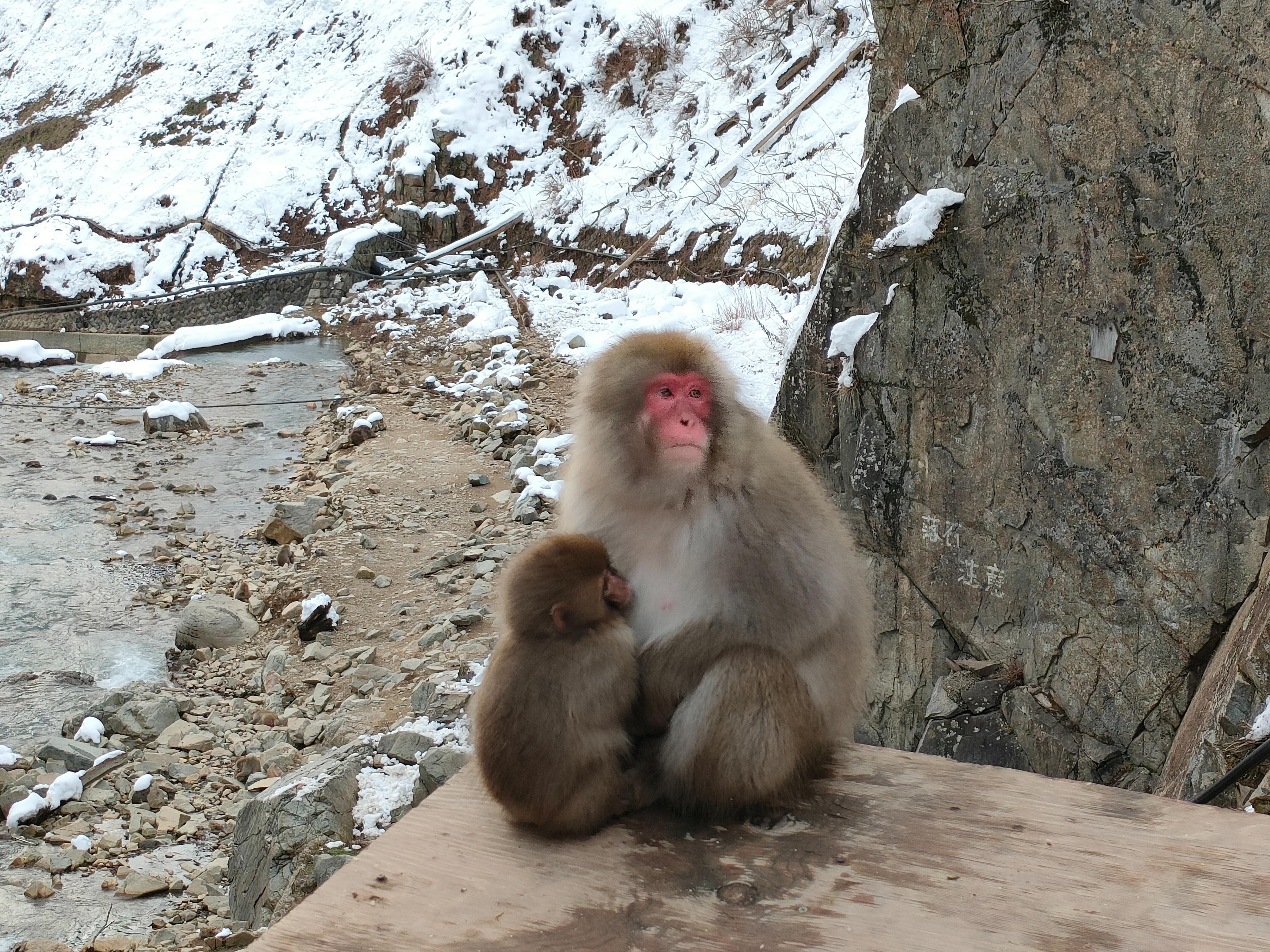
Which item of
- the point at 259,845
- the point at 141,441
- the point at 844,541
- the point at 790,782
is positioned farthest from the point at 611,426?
the point at 141,441

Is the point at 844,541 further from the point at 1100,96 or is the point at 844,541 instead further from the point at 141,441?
the point at 141,441

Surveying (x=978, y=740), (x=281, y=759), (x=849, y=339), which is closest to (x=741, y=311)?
(x=849, y=339)

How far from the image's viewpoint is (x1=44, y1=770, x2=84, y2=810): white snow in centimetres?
423

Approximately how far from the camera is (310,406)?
386 inches

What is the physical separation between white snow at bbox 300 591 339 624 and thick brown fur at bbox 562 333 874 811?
12.4 feet

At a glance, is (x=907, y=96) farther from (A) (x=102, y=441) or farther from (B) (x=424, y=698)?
(A) (x=102, y=441)

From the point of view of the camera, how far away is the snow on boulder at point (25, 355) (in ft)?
39.0

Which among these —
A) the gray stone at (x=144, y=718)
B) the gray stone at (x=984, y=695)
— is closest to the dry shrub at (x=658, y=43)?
the gray stone at (x=144, y=718)

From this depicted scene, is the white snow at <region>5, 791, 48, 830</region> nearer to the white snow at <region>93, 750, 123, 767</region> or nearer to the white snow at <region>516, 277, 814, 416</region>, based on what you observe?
the white snow at <region>93, 750, 123, 767</region>

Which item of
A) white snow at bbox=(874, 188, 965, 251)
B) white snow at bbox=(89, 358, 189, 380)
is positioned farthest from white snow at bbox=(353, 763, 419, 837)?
white snow at bbox=(89, 358, 189, 380)

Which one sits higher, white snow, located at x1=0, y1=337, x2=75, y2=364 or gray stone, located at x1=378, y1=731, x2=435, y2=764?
white snow, located at x1=0, y1=337, x2=75, y2=364

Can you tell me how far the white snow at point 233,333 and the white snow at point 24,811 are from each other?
8497mm

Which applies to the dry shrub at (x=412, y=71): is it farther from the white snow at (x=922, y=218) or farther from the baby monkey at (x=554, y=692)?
the baby monkey at (x=554, y=692)

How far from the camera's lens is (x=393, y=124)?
15.9m
